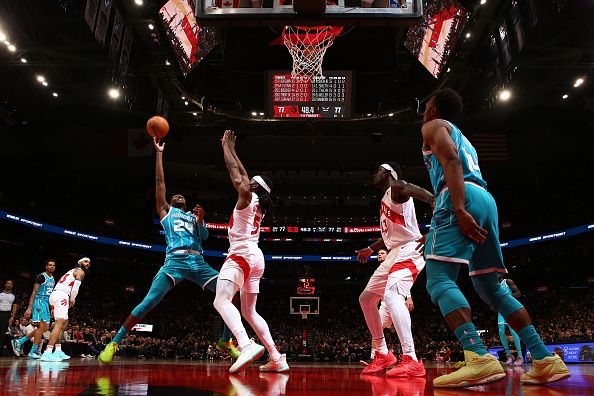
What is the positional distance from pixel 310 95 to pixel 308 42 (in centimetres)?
275

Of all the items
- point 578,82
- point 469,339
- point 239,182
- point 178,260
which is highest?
point 578,82

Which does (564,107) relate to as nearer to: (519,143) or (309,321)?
(519,143)

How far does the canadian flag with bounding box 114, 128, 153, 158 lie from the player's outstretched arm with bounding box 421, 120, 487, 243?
19977 mm

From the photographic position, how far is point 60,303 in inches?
362

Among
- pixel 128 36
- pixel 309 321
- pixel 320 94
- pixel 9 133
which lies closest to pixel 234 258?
pixel 320 94

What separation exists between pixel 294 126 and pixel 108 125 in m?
9.79

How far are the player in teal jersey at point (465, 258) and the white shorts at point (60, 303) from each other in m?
7.77

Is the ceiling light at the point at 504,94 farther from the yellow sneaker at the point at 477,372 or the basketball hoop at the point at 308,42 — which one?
the yellow sneaker at the point at 477,372

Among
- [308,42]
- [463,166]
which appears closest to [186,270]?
[463,166]

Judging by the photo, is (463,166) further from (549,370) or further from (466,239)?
(549,370)

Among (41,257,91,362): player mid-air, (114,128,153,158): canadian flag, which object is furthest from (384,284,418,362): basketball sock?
(114,128,153,158): canadian flag

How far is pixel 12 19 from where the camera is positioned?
13805 millimetres

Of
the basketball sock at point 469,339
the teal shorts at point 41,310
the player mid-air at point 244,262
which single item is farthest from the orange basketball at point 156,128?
the basketball sock at point 469,339

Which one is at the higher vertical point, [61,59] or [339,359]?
[61,59]
